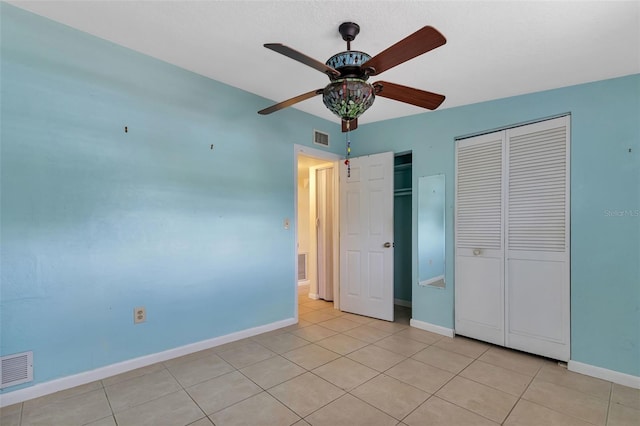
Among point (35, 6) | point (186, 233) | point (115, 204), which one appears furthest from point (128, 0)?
point (186, 233)

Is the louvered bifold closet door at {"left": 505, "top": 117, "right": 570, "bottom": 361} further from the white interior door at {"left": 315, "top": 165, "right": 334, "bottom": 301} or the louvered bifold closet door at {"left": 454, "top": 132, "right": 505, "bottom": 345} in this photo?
the white interior door at {"left": 315, "top": 165, "right": 334, "bottom": 301}

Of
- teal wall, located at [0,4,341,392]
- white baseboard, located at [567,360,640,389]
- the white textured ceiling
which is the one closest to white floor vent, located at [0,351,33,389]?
teal wall, located at [0,4,341,392]

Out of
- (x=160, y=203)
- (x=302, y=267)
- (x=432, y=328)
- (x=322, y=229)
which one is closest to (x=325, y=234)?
(x=322, y=229)

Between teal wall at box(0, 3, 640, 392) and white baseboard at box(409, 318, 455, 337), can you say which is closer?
teal wall at box(0, 3, 640, 392)

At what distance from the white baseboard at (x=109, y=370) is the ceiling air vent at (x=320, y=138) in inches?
96.0

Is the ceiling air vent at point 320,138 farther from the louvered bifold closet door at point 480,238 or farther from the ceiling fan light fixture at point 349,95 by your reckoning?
the ceiling fan light fixture at point 349,95

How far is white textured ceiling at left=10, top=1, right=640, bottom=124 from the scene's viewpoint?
5.99 feet

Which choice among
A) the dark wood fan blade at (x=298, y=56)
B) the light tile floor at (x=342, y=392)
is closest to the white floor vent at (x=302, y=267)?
the light tile floor at (x=342, y=392)

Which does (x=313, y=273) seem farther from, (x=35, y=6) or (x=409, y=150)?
(x=35, y=6)

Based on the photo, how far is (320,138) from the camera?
3.95m

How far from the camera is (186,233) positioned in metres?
2.71

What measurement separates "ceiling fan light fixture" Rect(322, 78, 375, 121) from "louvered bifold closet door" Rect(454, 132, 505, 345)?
78.0 inches

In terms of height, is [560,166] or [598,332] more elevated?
[560,166]

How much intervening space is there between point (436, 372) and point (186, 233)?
99.4 inches
